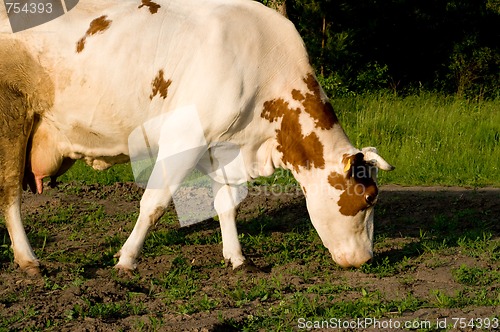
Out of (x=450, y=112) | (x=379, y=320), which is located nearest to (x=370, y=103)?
(x=450, y=112)

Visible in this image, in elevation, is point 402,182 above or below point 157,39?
below

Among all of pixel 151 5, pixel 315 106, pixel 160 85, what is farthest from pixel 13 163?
pixel 315 106

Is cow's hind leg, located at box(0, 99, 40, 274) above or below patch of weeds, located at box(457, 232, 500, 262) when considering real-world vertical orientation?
above

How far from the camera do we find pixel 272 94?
23.5 feet

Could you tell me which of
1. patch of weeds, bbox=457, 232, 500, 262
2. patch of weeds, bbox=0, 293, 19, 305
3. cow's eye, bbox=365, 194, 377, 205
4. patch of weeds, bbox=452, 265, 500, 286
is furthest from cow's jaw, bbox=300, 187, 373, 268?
patch of weeds, bbox=0, 293, 19, 305

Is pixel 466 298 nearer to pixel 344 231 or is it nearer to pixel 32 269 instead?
pixel 344 231

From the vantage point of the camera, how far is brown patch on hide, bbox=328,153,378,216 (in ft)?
23.3

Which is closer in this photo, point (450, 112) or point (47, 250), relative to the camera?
point (47, 250)

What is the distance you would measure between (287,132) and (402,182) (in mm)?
4274

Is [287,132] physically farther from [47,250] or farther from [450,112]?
[450,112]

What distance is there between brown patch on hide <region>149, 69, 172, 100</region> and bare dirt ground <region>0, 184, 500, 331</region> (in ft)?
4.58

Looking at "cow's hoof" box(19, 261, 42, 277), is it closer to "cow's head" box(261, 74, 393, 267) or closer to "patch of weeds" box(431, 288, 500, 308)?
"cow's head" box(261, 74, 393, 267)

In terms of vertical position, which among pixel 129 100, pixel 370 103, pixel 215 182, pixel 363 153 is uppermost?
pixel 129 100

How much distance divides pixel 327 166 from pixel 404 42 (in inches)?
639
